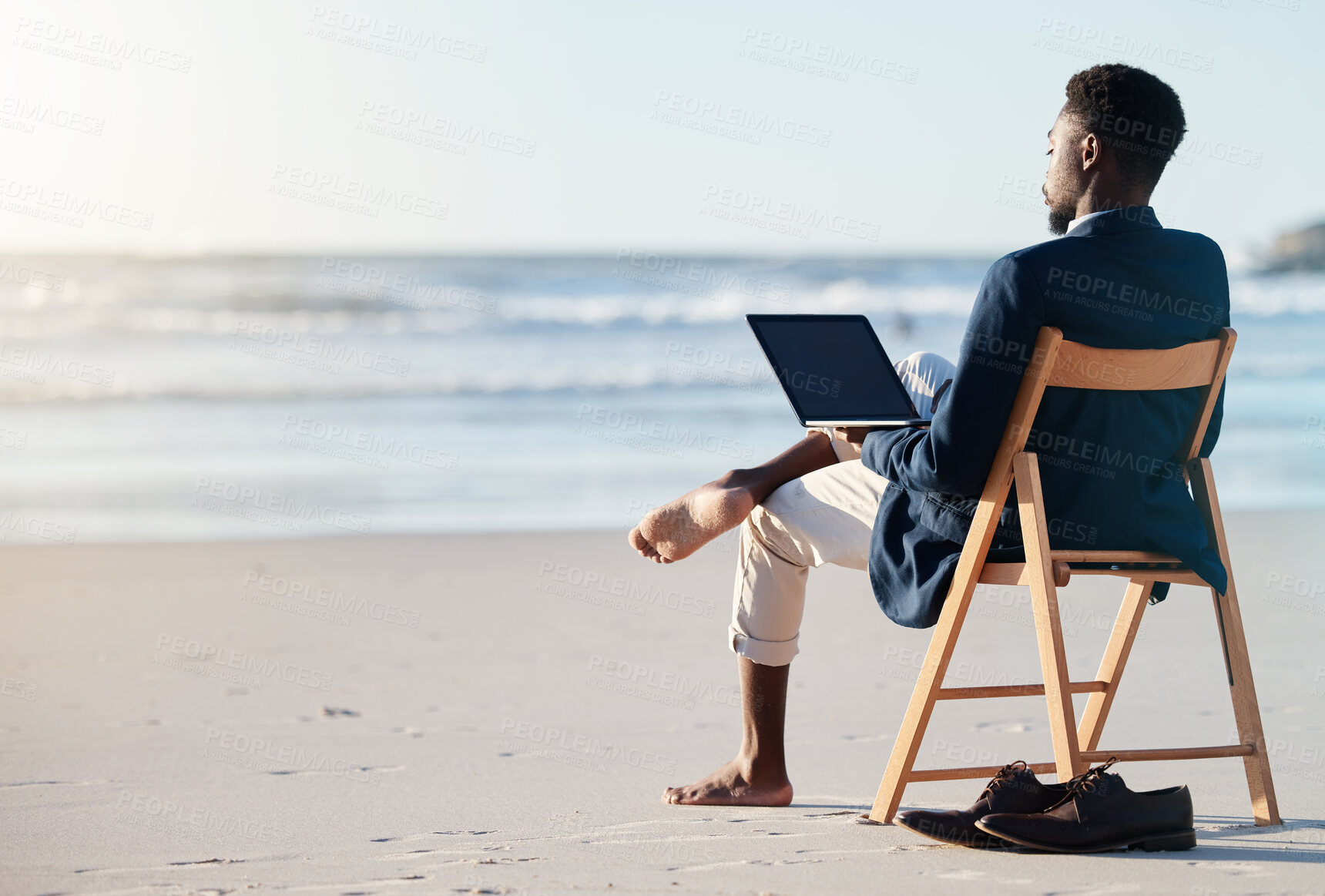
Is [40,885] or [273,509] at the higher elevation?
[273,509]

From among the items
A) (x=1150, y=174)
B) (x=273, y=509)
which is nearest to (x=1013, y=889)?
(x=1150, y=174)

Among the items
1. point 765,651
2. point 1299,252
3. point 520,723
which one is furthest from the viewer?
point 1299,252

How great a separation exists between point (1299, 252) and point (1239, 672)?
31782 millimetres

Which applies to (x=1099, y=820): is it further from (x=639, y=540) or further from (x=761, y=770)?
(x=639, y=540)

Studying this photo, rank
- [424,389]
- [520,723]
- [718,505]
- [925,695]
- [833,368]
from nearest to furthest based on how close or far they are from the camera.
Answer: [925,695] → [833,368] → [718,505] → [520,723] → [424,389]

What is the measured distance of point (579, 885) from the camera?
2.24 meters

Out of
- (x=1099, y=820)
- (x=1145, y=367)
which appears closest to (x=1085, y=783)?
(x=1099, y=820)

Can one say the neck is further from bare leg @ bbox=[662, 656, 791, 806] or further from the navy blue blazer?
bare leg @ bbox=[662, 656, 791, 806]

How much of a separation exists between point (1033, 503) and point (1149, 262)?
534mm

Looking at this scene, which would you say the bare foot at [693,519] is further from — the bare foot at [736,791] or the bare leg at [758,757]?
the bare foot at [736,791]

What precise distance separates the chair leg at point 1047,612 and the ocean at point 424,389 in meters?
4.92

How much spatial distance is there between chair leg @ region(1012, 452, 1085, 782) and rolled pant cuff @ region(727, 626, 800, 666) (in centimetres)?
69

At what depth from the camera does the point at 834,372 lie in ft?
8.57

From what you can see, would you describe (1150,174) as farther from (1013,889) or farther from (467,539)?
(467,539)
